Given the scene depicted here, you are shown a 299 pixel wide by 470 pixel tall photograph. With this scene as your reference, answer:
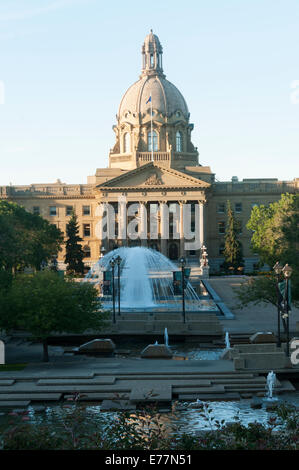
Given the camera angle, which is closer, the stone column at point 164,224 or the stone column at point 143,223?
the stone column at point 164,224

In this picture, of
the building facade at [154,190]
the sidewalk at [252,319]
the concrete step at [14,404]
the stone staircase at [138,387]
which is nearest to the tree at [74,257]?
the building facade at [154,190]

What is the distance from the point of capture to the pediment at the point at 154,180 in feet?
288

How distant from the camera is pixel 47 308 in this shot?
1264 inches

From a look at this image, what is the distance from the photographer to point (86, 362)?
31781 millimetres

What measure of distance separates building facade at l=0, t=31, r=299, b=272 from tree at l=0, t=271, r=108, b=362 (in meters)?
52.7

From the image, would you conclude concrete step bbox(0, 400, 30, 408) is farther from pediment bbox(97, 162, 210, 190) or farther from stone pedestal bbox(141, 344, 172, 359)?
pediment bbox(97, 162, 210, 190)

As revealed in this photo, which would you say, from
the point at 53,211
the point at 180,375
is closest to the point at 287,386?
→ the point at 180,375

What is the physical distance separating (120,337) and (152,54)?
77.9 m

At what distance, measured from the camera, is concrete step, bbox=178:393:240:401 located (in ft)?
82.8

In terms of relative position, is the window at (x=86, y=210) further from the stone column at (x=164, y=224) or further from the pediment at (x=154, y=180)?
the stone column at (x=164, y=224)

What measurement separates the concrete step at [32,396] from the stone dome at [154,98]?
7927cm

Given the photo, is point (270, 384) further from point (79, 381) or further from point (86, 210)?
point (86, 210)

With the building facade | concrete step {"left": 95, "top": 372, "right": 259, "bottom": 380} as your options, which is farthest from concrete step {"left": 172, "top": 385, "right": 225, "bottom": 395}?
the building facade
